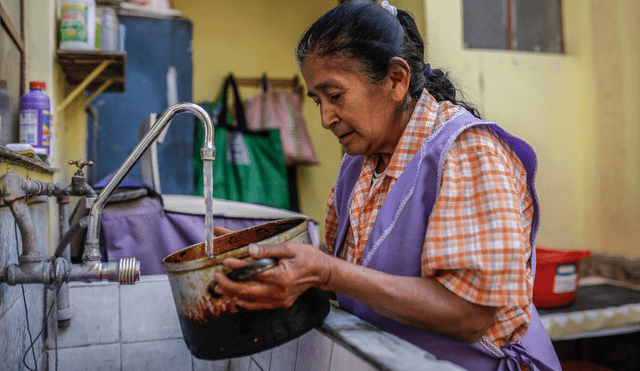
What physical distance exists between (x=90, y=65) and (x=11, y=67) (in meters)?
0.72

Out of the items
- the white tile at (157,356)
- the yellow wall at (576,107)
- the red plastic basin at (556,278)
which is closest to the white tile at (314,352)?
the white tile at (157,356)

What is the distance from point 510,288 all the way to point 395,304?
19 cm

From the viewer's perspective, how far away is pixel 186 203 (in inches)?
72.2

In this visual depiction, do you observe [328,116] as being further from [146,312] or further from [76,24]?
[76,24]

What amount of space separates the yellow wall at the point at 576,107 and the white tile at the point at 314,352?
210cm

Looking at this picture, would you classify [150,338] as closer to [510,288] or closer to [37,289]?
[37,289]

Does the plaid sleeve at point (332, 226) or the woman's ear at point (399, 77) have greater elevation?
the woman's ear at point (399, 77)

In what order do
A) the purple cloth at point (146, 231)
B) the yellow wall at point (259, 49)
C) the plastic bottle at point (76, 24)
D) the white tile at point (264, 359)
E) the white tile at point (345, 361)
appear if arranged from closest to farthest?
the white tile at point (345, 361) < the white tile at point (264, 359) < the purple cloth at point (146, 231) < the plastic bottle at point (76, 24) < the yellow wall at point (259, 49)

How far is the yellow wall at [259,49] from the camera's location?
354cm

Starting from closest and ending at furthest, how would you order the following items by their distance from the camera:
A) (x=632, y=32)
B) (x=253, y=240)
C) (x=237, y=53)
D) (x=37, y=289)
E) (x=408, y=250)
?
(x=408, y=250) < (x=253, y=240) < (x=37, y=289) < (x=632, y=32) < (x=237, y=53)

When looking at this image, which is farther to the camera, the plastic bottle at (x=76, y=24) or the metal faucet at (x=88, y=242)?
the plastic bottle at (x=76, y=24)

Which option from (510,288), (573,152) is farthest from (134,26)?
(573,152)

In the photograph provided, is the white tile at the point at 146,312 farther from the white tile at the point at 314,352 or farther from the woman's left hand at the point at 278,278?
the woman's left hand at the point at 278,278

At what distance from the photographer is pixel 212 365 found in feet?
4.21
